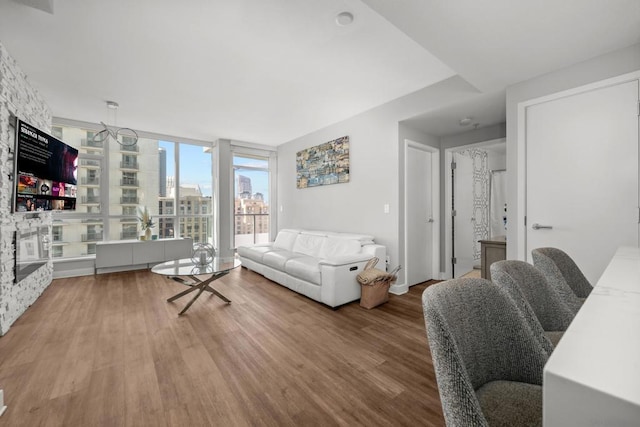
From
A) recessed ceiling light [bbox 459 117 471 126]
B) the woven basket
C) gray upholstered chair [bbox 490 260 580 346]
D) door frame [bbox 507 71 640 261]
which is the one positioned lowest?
the woven basket

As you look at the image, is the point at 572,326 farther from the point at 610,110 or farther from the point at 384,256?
the point at 384,256

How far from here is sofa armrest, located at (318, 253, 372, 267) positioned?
3139mm

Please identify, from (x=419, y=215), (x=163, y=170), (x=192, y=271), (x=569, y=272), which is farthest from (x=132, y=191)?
(x=569, y=272)

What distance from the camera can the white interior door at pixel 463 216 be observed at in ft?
14.5

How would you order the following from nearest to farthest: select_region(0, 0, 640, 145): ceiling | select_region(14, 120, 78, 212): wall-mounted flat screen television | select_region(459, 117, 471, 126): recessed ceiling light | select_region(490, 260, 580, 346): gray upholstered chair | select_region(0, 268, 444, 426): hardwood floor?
select_region(490, 260, 580, 346): gray upholstered chair → select_region(0, 268, 444, 426): hardwood floor → select_region(0, 0, 640, 145): ceiling → select_region(14, 120, 78, 212): wall-mounted flat screen television → select_region(459, 117, 471, 126): recessed ceiling light

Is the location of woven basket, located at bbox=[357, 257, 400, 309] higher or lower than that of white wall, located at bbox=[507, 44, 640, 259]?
lower

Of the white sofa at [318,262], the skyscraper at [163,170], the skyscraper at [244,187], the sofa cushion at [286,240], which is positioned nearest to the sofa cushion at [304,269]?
the white sofa at [318,262]

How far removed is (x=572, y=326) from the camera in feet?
1.78

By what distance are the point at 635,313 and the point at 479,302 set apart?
1.19 feet

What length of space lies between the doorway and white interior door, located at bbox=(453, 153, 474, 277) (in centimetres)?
34

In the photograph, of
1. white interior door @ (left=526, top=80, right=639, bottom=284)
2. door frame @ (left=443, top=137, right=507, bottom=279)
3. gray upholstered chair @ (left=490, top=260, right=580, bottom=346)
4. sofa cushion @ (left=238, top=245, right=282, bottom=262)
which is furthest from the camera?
sofa cushion @ (left=238, top=245, right=282, bottom=262)

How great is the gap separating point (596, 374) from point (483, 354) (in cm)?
62

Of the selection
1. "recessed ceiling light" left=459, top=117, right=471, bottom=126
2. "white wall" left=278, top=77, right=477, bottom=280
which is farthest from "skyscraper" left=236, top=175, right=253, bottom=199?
"recessed ceiling light" left=459, top=117, right=471, bottom=126

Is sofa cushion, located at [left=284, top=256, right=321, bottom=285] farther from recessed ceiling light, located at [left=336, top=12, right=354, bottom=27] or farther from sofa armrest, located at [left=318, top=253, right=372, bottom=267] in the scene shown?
recessed ceiling light, located at [left=336, top=12, right=354, bottom=27]
